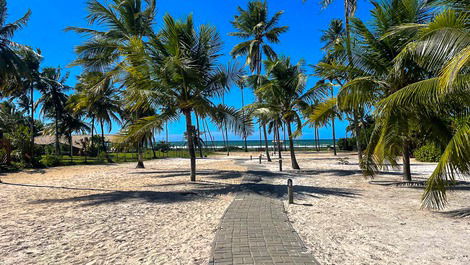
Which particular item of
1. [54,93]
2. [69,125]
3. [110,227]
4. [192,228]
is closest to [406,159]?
[192,228]

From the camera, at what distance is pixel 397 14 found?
803cm

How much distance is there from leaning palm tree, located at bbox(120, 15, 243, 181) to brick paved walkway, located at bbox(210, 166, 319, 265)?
16.3ft

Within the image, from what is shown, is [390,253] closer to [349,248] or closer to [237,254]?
[349,248]

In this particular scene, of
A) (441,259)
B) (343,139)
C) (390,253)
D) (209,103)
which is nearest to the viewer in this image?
(441,259)

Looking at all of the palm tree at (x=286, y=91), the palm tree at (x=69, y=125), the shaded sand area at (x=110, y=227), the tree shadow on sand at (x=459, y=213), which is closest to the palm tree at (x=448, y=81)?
the tree shadow on sand at (x=459, y=213)

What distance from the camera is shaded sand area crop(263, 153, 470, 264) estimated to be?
3.50 metres

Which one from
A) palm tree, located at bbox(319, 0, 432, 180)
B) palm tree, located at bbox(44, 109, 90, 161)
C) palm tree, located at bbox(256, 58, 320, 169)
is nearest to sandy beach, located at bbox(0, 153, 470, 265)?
palm tree, located at bbox(319, 0, 432, 180)

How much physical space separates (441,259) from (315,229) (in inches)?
73.9

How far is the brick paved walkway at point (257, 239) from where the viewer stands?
3.36 metres

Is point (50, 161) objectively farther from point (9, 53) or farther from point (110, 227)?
point (110, 227)

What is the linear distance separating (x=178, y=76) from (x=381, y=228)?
26.0 ft

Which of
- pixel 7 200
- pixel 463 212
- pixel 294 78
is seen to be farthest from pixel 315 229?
pixel 294 78

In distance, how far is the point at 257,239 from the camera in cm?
404

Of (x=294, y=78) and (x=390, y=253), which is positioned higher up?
(x=294, y=78)
